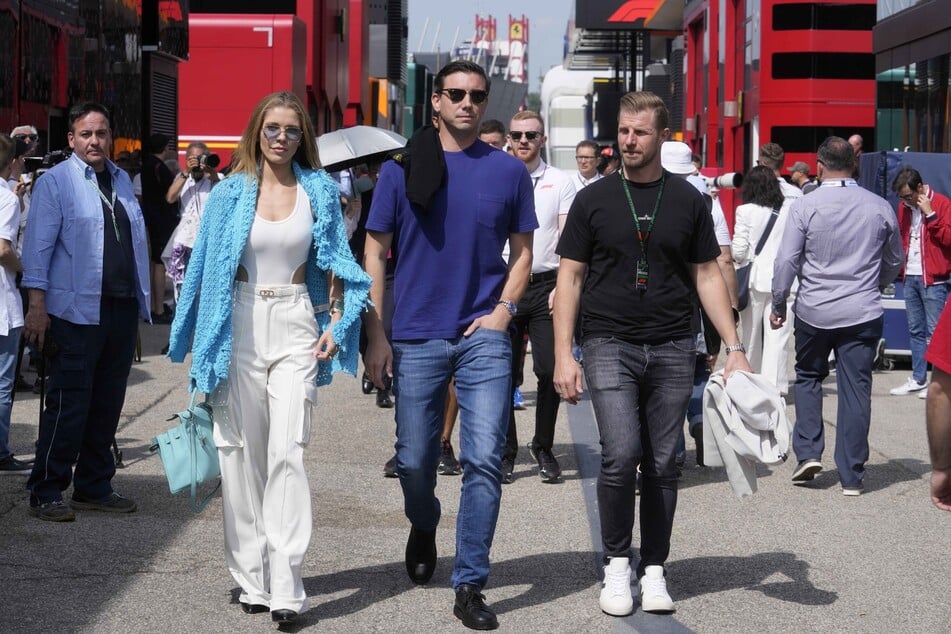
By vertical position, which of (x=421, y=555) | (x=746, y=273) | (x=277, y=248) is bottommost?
(x=421, y=555)

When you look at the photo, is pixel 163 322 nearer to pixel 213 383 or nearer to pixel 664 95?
pixel 213 383

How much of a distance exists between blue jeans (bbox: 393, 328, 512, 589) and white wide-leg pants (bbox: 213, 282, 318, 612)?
388 mm

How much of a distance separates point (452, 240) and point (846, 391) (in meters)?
3.68

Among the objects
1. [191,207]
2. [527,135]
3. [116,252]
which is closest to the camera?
[116,252]

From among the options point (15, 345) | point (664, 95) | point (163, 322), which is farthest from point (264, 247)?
point (664, 95)

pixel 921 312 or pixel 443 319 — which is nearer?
pixel 443 319

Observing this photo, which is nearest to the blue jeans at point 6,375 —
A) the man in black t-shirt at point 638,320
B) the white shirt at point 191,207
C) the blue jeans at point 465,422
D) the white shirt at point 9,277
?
the white shirt at point 9,277

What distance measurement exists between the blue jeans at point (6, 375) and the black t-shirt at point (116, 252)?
1.24m

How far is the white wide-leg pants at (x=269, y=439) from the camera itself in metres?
5.60

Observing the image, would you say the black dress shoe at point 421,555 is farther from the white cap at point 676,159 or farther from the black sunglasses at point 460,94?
the white cap at point 676,159

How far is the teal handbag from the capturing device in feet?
19.2

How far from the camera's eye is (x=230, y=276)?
559 cm

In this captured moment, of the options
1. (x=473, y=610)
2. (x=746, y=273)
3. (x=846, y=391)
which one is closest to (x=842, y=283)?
(x=846, y=391)

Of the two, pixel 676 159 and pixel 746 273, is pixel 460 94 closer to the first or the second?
pixel 676 159
